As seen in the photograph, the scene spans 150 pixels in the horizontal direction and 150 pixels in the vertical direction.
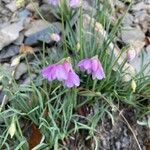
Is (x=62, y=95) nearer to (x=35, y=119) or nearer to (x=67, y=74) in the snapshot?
(x=35, y=119)

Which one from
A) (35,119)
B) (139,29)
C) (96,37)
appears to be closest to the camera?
(35,119)

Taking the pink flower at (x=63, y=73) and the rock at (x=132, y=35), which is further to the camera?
the rock at (x=132, y=35)

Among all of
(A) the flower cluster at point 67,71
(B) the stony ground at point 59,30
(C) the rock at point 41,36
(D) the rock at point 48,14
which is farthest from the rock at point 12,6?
(A) the flower cluster at point 67,71

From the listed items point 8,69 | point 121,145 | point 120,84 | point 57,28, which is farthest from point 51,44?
point 121,145

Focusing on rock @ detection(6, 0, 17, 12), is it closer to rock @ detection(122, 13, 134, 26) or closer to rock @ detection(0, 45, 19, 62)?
rock @ detection(0, 45, 19, 62)

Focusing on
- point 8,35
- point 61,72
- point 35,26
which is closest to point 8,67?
point 8,35

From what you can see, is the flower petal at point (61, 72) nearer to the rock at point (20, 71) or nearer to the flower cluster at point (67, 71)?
the flower cluster at point (67, 71)
